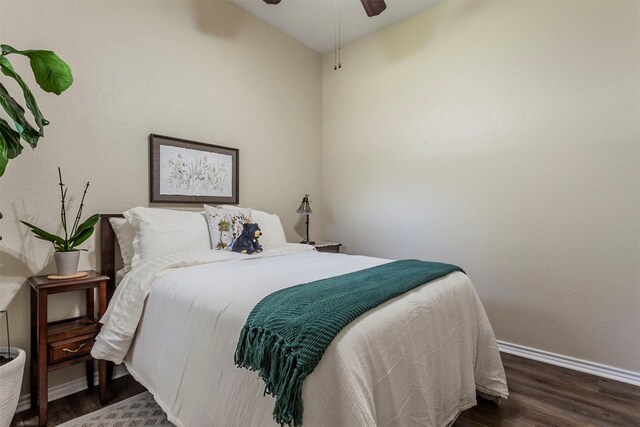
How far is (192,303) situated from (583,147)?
108 inches

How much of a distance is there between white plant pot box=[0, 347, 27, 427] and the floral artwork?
4.36ft

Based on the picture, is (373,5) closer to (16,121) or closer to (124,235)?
(16,121)

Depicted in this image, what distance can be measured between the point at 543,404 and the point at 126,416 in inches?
93.0

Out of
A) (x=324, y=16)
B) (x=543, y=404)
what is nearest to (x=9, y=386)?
(x=543, y=404)

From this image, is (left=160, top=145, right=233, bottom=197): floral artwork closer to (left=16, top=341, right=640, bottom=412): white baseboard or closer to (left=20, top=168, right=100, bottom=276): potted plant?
(left=20, top=168, right=100, bottom=276): potted plant

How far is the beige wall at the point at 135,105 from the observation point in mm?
1857

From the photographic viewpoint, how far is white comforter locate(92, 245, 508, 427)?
1020 millimetres


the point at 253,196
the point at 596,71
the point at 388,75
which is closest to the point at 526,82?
the point at 596,71

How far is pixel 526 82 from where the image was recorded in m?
2.47

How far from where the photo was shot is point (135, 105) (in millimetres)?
2312

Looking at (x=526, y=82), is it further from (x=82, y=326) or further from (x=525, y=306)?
(x=82, y=326)

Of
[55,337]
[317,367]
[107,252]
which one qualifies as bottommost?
[55,337]

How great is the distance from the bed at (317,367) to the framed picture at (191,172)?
0.78m

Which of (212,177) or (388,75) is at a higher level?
(388,75)
